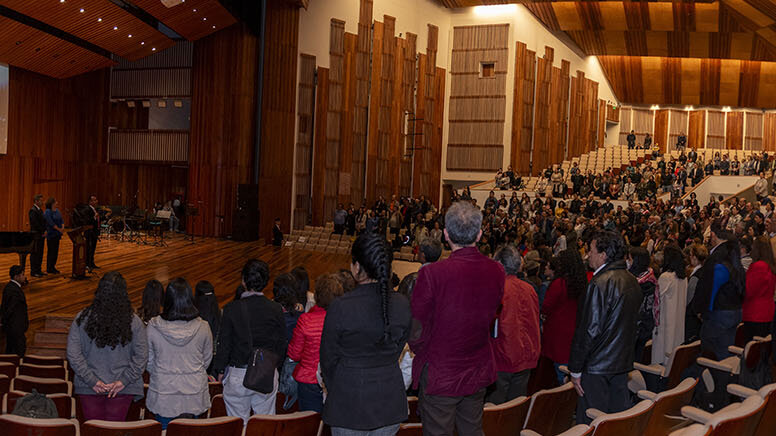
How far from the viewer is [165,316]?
119 inches

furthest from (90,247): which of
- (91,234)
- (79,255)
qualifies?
(79,255)

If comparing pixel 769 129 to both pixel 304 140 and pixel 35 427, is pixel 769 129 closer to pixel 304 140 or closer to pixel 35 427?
pixel 304 140

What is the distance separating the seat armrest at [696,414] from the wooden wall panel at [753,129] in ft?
95.9

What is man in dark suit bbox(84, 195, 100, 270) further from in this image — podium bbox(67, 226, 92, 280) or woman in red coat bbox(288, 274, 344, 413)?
woman in red coat bbox(288, 274, 344, 413)

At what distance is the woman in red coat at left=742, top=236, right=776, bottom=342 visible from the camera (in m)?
4.66

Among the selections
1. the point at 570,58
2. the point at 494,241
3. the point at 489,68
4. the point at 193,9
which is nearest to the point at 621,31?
the point at 570,58

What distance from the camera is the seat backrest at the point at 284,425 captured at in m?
2.42

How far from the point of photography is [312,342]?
3.02 meters

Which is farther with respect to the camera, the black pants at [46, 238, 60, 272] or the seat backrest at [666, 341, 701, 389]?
the black pants at [46, 238, 60, 272]

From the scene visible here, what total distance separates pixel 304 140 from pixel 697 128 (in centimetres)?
1901

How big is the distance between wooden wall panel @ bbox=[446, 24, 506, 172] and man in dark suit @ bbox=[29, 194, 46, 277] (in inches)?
605

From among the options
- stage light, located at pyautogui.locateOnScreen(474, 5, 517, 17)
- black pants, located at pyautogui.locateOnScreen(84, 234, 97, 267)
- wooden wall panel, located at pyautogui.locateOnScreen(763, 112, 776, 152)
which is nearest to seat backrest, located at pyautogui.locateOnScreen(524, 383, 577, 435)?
black pants, located at pyautogui.locateOnScreen(84, 234, 97, 267)

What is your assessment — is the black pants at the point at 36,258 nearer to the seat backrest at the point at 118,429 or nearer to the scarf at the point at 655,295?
the seat backrest at the point at 118,429

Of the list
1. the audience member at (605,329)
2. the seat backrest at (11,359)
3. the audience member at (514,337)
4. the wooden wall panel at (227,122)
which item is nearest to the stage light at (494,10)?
the wooden wall panel at (227,122)
